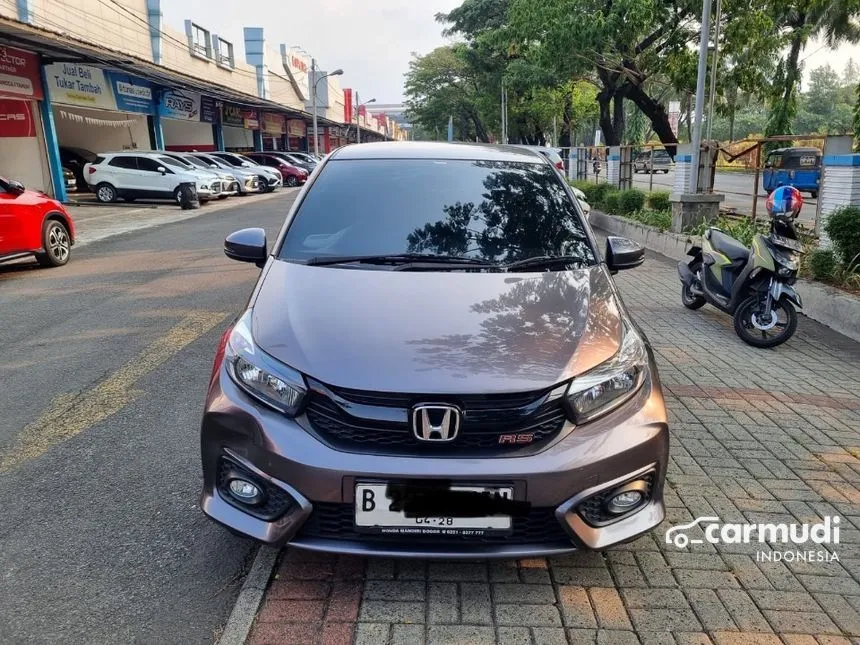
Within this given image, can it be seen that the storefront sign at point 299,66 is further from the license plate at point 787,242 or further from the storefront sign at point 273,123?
the license plate at point 787,242

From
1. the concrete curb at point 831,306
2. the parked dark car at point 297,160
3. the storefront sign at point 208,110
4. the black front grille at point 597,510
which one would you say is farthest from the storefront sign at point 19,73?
the black front grille at point 597,510

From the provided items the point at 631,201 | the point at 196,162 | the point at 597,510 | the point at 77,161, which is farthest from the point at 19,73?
the point at 597,510

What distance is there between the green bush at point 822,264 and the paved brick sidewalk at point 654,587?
3788 millimetres

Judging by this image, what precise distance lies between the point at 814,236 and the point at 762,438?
5262mm

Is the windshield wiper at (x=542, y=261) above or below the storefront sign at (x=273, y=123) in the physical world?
below

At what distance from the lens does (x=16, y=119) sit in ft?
62.6

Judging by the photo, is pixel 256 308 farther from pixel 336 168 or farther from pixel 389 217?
pixel 336 168

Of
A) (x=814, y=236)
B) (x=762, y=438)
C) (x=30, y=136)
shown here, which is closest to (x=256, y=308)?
(x=762, y=438)

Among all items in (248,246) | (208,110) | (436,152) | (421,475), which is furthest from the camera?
(208,110)

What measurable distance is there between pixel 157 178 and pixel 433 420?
2081 centimetres

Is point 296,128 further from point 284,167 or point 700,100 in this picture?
point 700,100

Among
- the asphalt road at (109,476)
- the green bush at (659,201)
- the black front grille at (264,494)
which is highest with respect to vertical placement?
the green bush at (659,201)

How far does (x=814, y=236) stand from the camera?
8266mm

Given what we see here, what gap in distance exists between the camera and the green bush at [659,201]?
44.2 feet
